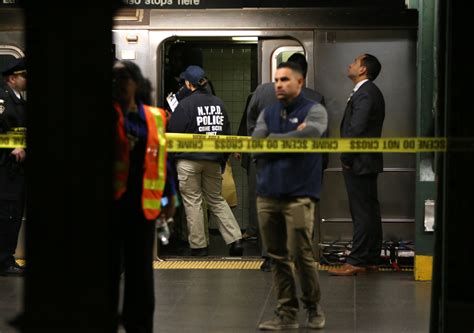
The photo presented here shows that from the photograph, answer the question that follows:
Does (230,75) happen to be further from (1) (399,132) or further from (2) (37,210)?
(2) (37,210)

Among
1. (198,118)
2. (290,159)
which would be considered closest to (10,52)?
(198,118)

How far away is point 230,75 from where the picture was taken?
13.4 metres

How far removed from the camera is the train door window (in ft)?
35.0

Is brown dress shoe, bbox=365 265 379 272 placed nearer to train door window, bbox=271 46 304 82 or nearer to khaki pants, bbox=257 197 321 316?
train door window, bbox=271 46 304 82

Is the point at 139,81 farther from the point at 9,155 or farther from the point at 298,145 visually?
the point at 9,155

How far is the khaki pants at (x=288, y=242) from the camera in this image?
292 inches

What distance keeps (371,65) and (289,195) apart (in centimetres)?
290

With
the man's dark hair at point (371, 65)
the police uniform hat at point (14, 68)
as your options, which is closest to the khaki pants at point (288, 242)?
the man's dark hair at point (371, 65)

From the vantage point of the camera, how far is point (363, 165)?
9773mm

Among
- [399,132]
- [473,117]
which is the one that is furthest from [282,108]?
[399,132]

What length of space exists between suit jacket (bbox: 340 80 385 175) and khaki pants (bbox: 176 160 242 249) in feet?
5.08

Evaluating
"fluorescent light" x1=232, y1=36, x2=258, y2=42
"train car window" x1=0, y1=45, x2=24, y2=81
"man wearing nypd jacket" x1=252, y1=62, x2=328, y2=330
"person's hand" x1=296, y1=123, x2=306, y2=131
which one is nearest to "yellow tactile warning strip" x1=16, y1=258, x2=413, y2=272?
"train car window" x1=0, y1=45, x2=24, y2=81

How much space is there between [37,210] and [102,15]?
0.78 m

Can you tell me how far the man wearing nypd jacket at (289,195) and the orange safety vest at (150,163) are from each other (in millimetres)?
1233
